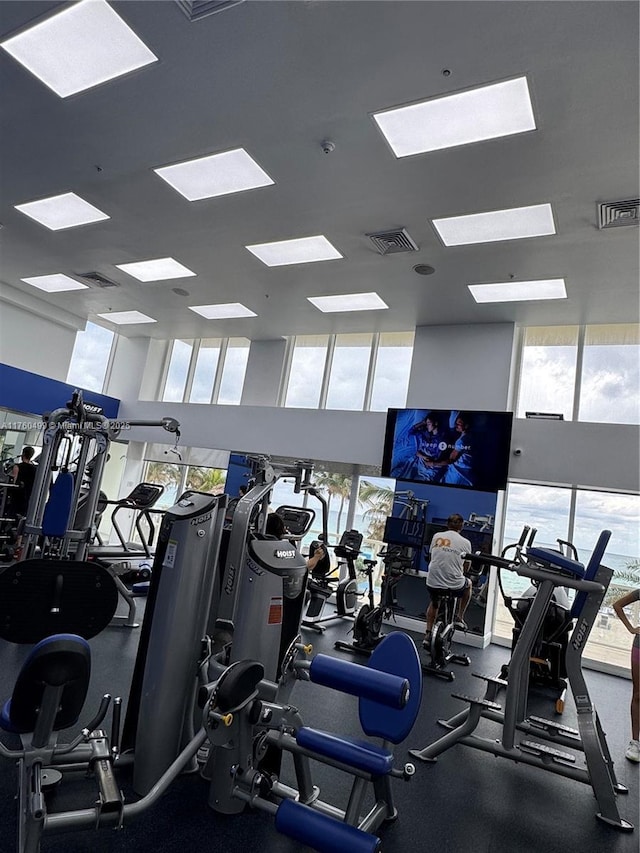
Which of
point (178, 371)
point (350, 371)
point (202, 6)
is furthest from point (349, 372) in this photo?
point (202, 6)

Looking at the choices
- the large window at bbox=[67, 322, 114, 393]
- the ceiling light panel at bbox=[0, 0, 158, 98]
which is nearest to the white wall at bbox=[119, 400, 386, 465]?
the large window at bbox=[67, 322, 114, 393]

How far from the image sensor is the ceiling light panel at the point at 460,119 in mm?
3791

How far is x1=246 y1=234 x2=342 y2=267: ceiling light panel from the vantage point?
6.25m

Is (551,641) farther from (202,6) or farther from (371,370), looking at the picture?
(202,6)

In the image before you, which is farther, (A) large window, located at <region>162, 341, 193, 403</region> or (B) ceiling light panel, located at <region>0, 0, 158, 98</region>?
(A) large window, located at <region>162, 341, 193, 403</region>

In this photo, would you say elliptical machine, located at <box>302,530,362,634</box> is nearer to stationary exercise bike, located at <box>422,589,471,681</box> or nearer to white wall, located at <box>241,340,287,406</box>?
stationary exercise bike, located at <box>422,589,471,681</box>

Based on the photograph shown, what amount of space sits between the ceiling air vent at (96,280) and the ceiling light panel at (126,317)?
124 centimetres

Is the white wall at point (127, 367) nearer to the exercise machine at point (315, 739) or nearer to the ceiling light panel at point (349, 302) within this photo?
the ceiling light panel at point (349, 302)

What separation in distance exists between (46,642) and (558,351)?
775 cm

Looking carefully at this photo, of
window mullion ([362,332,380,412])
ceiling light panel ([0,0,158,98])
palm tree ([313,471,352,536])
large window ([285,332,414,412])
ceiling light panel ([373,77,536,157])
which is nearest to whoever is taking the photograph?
ceiling light panel ([0,0,158,98])

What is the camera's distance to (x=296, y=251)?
21.4 ft

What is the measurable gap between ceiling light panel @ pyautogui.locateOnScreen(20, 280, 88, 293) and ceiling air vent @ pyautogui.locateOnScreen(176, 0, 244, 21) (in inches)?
232

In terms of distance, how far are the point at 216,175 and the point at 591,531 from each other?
652 cm

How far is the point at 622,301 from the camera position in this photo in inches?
259
